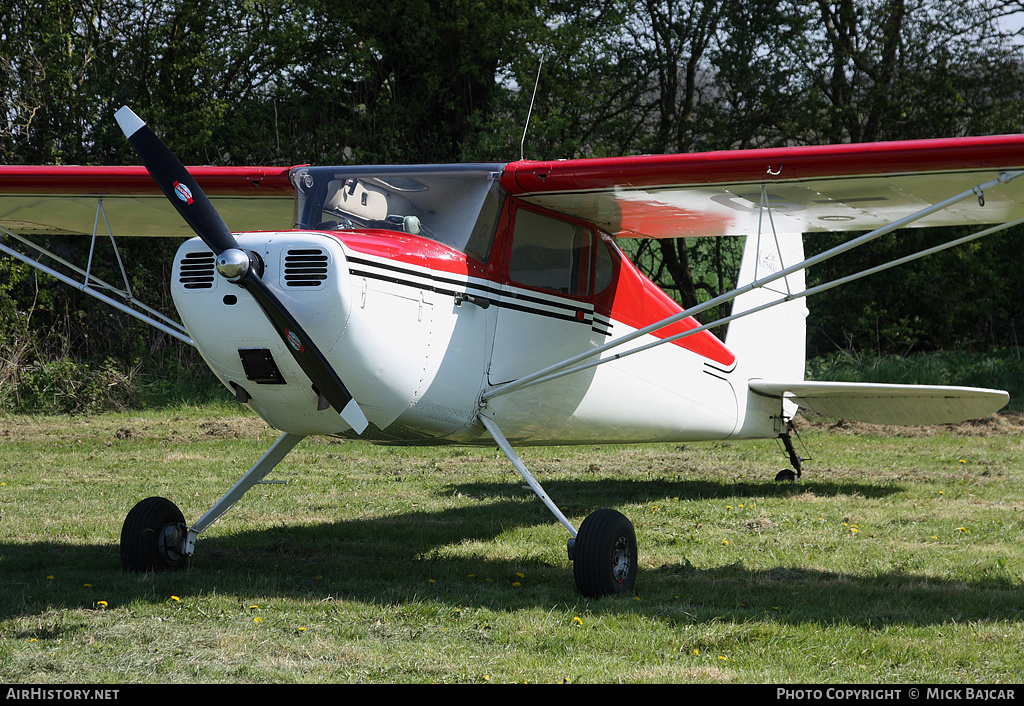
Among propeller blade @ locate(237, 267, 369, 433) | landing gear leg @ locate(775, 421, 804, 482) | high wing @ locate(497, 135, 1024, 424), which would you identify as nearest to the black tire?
landing gear leg @ locate(775, 421, 804, 482)

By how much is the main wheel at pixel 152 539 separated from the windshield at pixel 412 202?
1872mm

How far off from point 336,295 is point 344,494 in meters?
4.37

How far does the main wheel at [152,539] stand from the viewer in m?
5.12

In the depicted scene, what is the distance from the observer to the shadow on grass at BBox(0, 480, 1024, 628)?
14.8 feet

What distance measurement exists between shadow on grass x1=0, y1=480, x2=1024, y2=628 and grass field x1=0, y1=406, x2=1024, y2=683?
22 mm

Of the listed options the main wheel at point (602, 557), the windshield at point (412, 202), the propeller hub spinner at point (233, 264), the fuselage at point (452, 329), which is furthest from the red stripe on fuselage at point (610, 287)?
the main wheel at point (602, 557)

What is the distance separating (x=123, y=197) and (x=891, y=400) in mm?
6479

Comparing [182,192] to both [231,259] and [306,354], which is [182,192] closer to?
[231,259]

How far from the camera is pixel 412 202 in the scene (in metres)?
5.18

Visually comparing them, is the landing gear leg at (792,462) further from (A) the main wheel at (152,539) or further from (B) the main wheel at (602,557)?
(A) the main wheel at (152,539)

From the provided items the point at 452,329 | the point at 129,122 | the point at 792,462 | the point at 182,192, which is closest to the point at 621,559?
the point at 452,329

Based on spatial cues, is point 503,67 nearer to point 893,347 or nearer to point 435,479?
point 893,347

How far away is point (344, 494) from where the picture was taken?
816 cm

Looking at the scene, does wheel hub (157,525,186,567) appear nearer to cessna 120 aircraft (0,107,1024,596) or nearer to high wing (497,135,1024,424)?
cessna 120 aircraft (0,107,1024,596)
